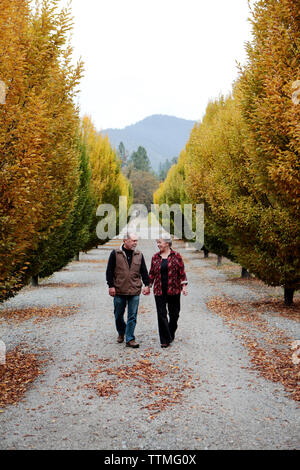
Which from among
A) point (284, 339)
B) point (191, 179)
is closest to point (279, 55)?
point (284, 339)

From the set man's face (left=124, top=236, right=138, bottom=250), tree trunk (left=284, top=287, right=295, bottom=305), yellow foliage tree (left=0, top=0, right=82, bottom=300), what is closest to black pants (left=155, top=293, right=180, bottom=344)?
man's face (left=124, top=236, right=138, bottom=250)

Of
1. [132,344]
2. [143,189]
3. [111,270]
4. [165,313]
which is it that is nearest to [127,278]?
[111,270]

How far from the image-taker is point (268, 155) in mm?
9375

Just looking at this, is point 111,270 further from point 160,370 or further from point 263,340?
point 263,340

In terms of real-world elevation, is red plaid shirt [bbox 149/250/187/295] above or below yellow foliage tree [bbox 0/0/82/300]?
below

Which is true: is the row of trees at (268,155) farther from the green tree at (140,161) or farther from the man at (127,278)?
the green tree at (140,161)

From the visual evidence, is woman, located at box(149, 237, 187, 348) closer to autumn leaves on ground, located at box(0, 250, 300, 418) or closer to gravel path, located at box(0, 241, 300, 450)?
gravel path, located at box(0, 241, 300, 450)

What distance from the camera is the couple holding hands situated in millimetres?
7902

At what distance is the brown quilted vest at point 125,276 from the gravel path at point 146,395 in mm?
1029

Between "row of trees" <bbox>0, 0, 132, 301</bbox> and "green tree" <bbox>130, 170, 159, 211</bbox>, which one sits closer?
"row of trees" <bbox>0, 0, 132, 301</bbox>

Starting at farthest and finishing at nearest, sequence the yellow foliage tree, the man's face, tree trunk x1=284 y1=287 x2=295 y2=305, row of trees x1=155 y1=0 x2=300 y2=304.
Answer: tree trunk x1=284 y1=287 x2=295 y2=305 → row of trees x1=155 y1=0 x2=300 y2=304 → the man's face → the yellow foliage tree

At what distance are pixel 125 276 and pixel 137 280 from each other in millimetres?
240

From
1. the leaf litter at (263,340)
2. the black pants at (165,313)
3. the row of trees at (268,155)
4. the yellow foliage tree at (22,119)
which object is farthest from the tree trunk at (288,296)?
the yellow foliage tree at (22,119)
